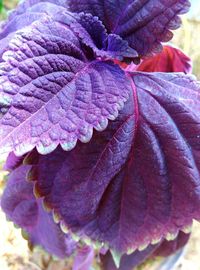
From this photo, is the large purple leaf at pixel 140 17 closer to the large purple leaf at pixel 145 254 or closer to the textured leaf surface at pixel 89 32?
the textured leaf surface at pixel 89 32

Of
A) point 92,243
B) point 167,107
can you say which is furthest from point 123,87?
point 92,243

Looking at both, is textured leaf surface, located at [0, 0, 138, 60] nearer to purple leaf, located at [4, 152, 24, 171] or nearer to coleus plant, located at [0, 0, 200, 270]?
coleus plant, located at [0, 0, 200, 270]

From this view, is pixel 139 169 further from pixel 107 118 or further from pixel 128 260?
pixel 128 260

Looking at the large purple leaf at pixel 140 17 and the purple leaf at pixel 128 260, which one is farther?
the purple leaf at pixel 128 260

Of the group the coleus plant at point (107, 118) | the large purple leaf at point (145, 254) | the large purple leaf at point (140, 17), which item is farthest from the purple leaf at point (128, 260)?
the large purple leaf at point (140, 17)

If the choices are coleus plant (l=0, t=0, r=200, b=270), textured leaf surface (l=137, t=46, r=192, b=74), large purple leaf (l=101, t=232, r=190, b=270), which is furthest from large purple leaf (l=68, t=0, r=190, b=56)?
large purple leaf (l=101, t=232, r=190, b=270)

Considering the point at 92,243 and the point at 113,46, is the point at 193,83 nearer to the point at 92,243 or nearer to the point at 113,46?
the point at 113,46

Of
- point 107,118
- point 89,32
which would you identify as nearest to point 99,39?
point 89,32

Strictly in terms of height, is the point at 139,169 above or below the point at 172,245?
above
